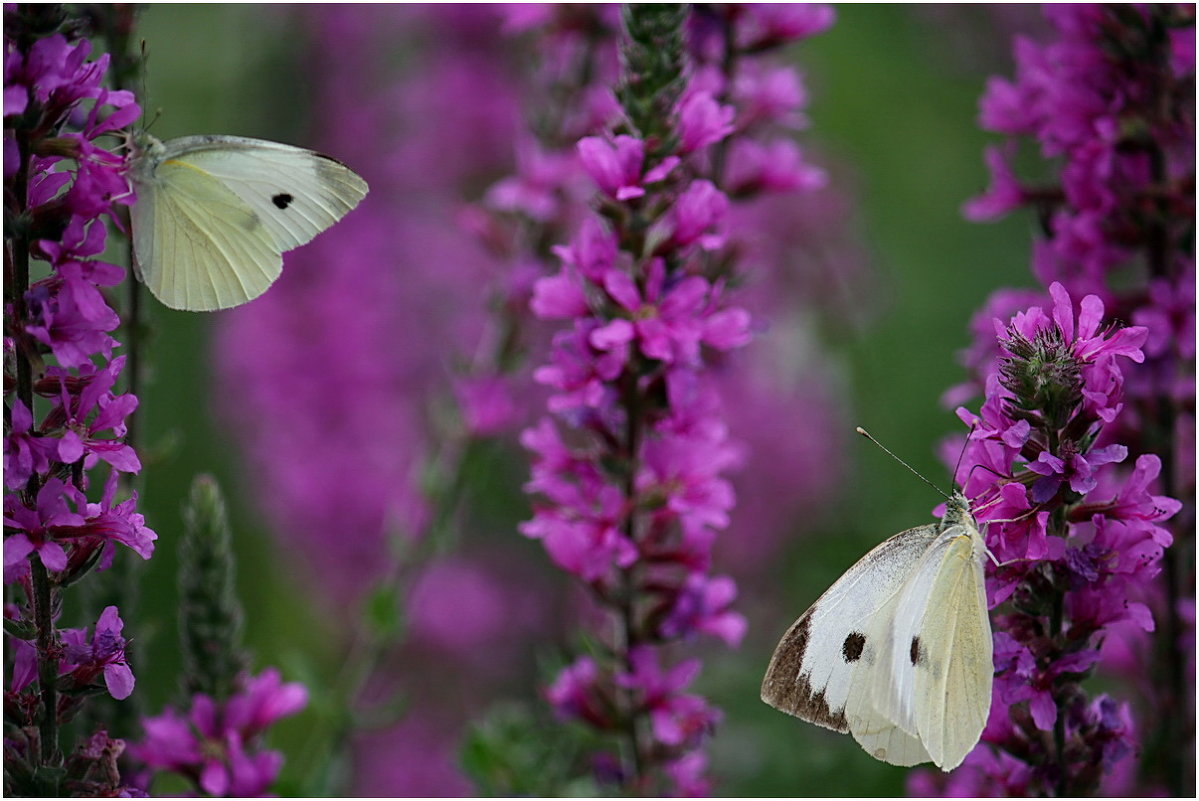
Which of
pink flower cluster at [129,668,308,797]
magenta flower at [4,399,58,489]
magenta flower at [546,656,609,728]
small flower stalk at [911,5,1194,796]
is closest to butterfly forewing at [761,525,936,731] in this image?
small flower stalk at [911,5,1194,796]

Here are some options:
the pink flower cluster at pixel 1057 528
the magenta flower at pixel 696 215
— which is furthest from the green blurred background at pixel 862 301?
the magenta flower at pixel 696 215

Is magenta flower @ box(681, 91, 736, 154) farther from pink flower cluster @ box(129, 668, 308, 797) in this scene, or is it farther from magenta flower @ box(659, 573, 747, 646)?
pink flower cluster @ box(129, 668, 308, 797)

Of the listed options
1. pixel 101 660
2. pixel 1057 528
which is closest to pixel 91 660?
pixel 101 660

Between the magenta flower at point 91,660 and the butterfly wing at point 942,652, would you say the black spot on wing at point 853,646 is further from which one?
the magenta flower at point 91,660

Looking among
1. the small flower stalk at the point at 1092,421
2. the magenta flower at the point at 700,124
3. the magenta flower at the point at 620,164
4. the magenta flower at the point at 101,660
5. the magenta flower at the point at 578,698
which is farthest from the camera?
the magenta flower at the point at 578,698

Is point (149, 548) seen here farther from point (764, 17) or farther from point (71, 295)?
point (764, 17)

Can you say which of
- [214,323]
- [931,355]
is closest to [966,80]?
[931,355]

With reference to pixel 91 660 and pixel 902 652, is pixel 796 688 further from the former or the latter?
pixel 91 660
